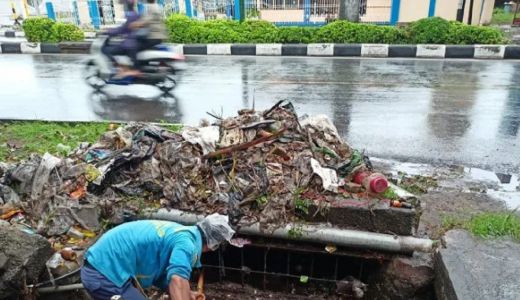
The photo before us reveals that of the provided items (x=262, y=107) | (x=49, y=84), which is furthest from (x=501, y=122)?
(x=49, y=84)

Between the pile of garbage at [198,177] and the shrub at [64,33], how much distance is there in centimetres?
1197

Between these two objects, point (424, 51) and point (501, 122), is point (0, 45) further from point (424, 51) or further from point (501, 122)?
point (501, 122)

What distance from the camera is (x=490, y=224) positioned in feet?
11.8

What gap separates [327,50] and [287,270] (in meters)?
10.2

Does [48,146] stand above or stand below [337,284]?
above

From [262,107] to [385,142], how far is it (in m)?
2.25

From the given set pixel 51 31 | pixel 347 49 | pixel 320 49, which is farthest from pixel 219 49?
pixel 51 31

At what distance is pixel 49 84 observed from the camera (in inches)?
363

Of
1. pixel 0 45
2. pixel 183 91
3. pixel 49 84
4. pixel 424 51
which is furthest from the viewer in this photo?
pixel 0 45

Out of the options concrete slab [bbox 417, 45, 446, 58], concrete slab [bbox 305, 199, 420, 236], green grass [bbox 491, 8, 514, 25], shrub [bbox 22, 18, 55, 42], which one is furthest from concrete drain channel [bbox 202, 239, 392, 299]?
green grass [bbox 491, 8, 514, 25]

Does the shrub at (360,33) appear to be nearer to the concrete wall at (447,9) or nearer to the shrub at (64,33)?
the concrete wall at (447,9)

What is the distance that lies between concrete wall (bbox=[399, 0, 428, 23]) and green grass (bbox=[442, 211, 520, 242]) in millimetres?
A: 13776

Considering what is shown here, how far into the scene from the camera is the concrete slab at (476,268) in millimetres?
2920

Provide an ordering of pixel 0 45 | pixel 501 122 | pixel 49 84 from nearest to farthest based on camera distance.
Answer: pixel 501 122
pixel 49 84
pixel 0 45
